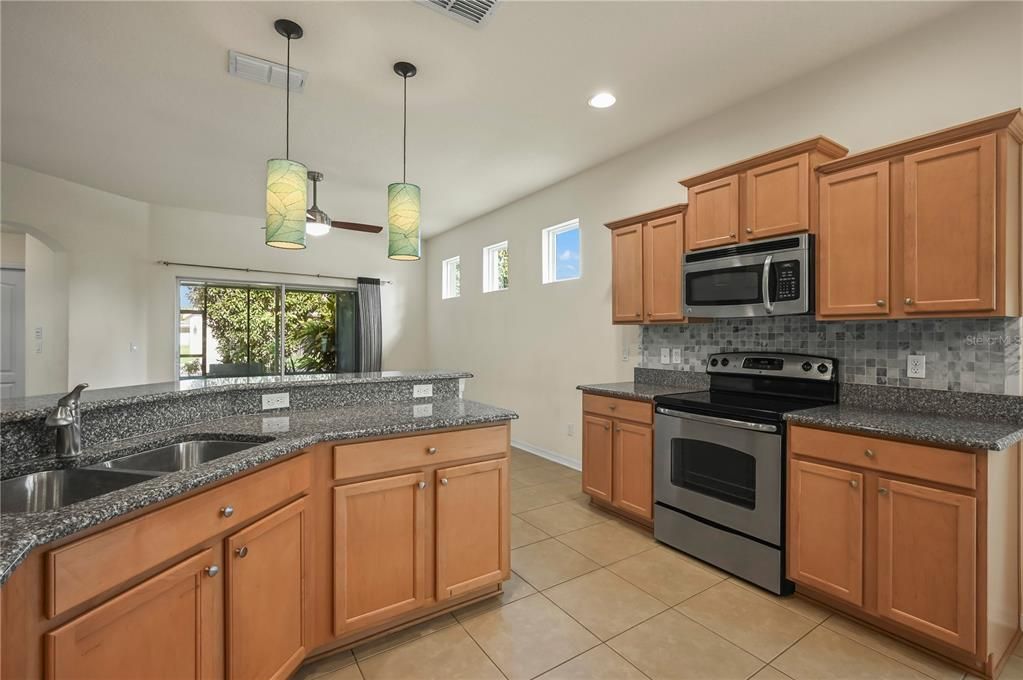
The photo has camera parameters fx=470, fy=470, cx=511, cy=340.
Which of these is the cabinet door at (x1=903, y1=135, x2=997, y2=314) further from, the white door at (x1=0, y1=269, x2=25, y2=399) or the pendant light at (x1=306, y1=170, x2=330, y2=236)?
the white door at (x1=0, y1=269, x2=25, y2=399)

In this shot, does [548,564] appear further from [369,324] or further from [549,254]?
[369,324]

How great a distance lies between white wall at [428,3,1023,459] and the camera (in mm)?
2264

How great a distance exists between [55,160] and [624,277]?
496 cm

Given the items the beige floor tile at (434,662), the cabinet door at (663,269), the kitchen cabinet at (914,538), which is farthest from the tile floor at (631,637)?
the cabinet door at (663,269)

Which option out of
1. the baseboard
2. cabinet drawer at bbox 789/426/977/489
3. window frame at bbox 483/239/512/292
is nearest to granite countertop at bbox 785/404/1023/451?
cabinet drawer at bbox 789/426/977/489

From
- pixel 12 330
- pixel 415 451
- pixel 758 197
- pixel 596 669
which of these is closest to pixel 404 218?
pixel 415 451

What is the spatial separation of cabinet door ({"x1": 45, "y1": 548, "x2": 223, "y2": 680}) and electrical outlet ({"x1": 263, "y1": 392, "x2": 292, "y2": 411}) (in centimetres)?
98

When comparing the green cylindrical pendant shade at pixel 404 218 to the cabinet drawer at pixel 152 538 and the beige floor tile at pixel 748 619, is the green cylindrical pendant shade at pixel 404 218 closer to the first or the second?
the cabinet drawer at pixel 152 538

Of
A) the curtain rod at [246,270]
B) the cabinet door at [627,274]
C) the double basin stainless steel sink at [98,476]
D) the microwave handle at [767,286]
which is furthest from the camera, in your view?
the curtain rod at [246,270]

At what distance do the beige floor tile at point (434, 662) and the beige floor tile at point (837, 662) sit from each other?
1.18 m

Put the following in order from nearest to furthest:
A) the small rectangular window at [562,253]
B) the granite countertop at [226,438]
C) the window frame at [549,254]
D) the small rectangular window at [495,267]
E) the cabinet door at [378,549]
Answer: the granite countertop at [226,438] < the cabinet door at [378,549] < the small rectangular window at [562,253] < the window frame at [549,254] < the small rectangular window at [495,267]

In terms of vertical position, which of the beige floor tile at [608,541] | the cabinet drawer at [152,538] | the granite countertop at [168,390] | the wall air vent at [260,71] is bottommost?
the beige floor tile at [608,541]

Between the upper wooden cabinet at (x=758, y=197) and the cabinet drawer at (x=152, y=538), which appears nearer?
the cabinet drawer at (x=152, y=538)

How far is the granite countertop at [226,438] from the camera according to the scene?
39.0 inches
